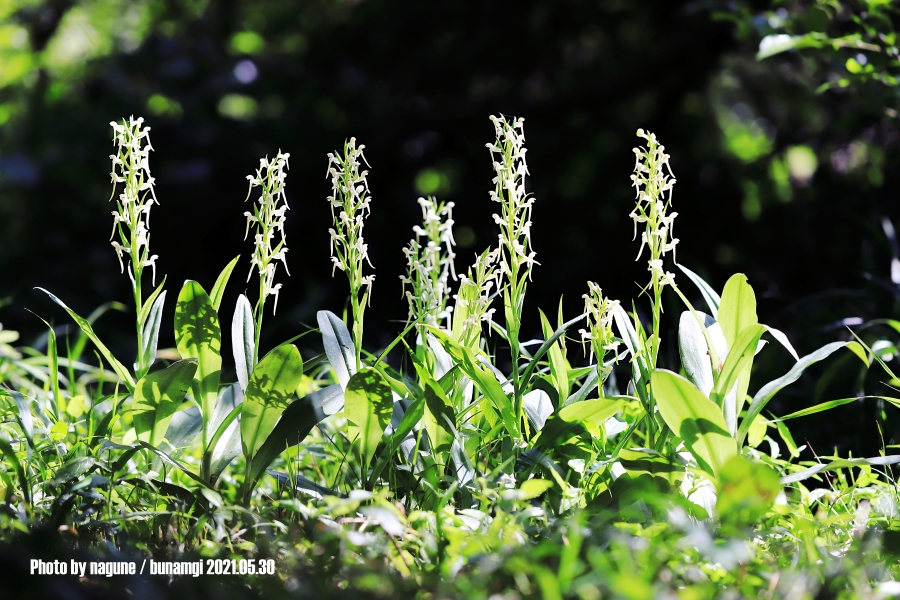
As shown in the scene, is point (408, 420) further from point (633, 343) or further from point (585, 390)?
point (633, 343)

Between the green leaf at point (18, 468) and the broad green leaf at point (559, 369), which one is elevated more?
the broad green leaf at point (559, 369)

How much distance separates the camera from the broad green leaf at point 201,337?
→ 4.44 feet

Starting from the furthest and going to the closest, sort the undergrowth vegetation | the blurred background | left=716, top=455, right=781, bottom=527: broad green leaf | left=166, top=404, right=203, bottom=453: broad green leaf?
the blurred background, left=166, top=404, right=203, bottom=453: broad green leaf, the undergrowth vegetation, left=716, top=455, right=781, bottom=527: broad green leaf

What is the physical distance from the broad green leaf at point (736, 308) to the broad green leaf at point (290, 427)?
2.53 ft

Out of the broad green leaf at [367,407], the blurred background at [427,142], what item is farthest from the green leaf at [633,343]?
the blurred background at [427,142]

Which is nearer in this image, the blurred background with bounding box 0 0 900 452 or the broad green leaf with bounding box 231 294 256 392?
the broad green leaf with bounding box 231 294 256 392

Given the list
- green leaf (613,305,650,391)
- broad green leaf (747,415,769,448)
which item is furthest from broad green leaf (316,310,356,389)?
broad green leaf (747,415,769,448)

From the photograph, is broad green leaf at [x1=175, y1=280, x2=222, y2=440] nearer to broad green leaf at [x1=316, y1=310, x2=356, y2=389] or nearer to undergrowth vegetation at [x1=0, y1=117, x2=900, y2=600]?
undergrowth vegetation at [x1=0, y1=117, x2=900, y2=600]

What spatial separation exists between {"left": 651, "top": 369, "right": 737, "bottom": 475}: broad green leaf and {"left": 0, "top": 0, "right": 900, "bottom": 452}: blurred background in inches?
66.5

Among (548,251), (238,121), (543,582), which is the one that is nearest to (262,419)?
(543,582)

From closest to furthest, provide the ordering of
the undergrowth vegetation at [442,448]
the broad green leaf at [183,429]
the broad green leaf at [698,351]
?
the undergrowth vegetation at [442,448]
the broad green leaf at [698,351]
the broad green leaf at [183,429]

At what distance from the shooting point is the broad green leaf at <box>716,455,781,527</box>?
91 cm

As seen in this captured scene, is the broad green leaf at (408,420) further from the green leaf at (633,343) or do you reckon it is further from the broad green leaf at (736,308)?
the broad green leaf at (736,308)

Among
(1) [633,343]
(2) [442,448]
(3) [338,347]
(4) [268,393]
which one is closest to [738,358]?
(1) [633,343]
